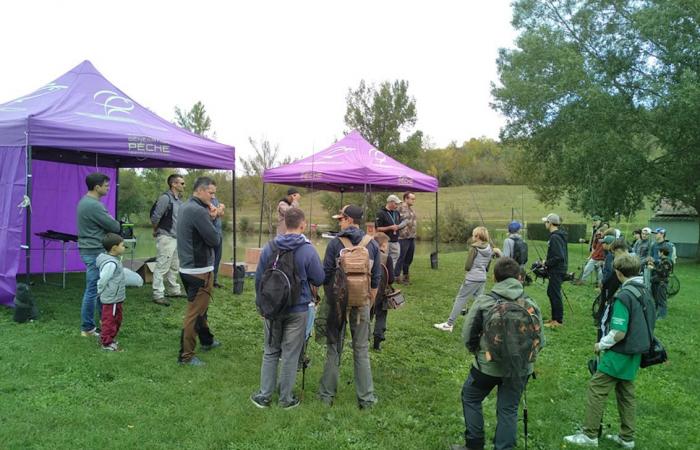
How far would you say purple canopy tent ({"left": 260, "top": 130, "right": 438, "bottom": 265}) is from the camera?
397 inches

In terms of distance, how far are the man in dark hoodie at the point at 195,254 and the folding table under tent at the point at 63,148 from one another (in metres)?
2.30

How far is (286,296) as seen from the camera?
367cm

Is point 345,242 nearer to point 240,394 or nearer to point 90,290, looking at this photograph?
point 240,394

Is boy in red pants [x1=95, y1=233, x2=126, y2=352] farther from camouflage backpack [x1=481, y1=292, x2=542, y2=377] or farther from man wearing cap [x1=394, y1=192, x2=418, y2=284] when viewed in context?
man wearing cap [x1=394, y1=192, x2=418, y2=284]

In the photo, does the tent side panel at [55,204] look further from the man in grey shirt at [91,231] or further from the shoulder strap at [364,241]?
the shoulder strap at [364,241]

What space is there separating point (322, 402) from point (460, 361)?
209 centimetres

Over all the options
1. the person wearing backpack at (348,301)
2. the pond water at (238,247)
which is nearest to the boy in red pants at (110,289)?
the person wearing backpack at (348,301)

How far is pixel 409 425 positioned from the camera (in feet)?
12.8

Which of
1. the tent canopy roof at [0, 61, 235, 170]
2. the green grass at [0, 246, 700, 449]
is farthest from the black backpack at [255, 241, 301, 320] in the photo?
the tent canopy roof at [0, 61, 235, 170]

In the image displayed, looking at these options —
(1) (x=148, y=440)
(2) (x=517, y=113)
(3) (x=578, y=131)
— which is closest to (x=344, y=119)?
(2) (x=517, y=113)

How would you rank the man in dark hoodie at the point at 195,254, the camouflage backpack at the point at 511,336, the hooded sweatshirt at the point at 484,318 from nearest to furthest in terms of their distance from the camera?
the camouflage backpack at the point at 511,336 < the hooded sweatshirt at the point at 484,318 < the man in dark hoodie at the point at 195,254

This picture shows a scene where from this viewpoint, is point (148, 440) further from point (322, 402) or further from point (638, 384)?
point (638, 384)

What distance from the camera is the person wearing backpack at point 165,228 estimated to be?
7.15m

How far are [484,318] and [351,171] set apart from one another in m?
7.13
